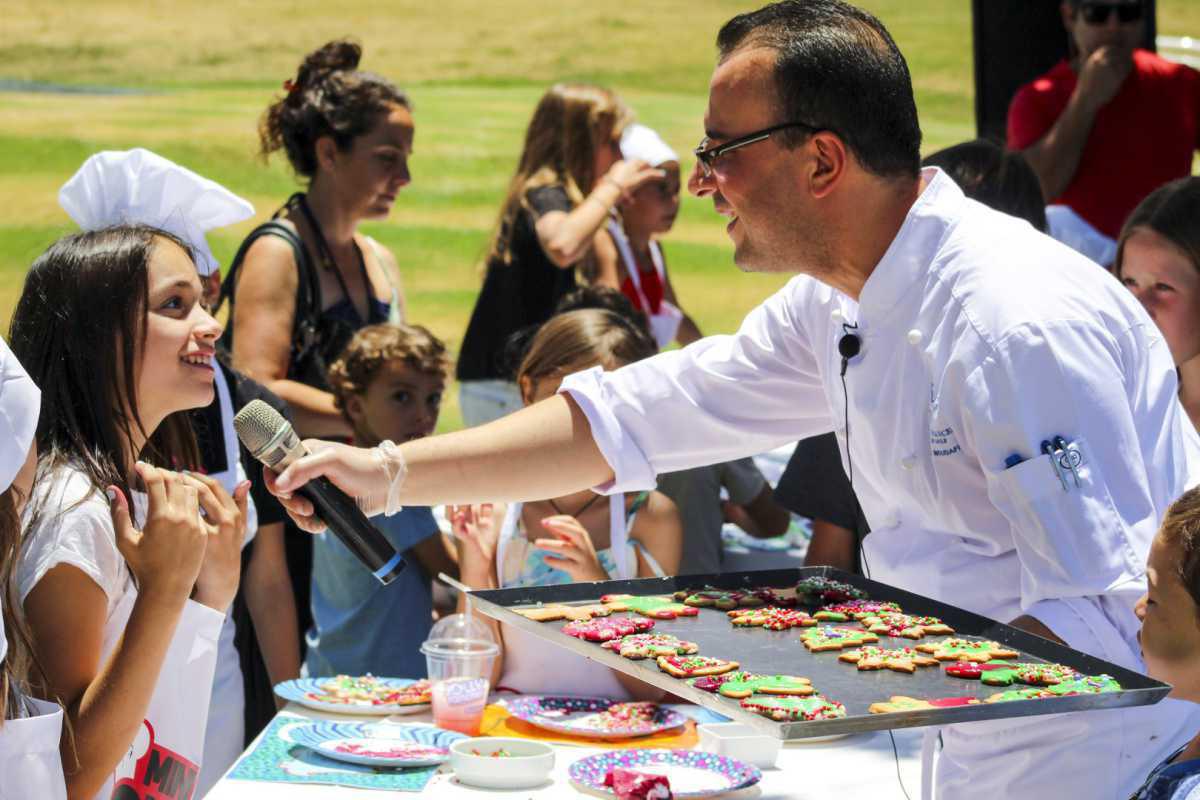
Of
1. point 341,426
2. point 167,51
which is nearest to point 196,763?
point 341,426

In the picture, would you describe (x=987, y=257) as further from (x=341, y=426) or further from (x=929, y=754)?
(x=341, y=426)

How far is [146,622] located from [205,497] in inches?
10.2

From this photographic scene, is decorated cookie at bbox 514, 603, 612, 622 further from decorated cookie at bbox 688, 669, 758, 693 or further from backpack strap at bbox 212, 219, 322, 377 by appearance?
backpack strap at bbox 212, 219, 322, 377

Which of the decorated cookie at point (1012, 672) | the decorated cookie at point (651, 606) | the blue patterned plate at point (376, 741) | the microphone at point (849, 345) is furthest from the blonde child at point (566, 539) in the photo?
the decorated cookie at point (1012, 672)

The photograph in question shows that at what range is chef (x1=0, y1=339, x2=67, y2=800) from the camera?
1580 mm

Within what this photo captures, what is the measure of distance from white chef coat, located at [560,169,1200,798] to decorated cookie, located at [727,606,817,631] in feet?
0.59

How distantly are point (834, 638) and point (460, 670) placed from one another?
1282 mm

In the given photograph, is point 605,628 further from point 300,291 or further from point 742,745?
point 300,291

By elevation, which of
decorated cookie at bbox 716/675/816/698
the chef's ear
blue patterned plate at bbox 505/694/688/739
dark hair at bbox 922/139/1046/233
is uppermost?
the chef's ear

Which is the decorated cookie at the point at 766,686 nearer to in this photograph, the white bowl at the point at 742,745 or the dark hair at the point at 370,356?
the white bowl at the point at 742,745

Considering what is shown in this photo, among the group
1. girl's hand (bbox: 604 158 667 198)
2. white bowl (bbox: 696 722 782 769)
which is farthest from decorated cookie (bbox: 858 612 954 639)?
girl's hand (bbox: 604 158 667 198)

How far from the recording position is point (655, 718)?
3080 millimetres

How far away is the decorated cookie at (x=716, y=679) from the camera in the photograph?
1.84m

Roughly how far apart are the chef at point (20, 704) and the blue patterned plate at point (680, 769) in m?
0.99
